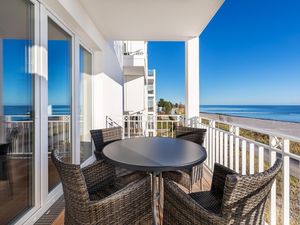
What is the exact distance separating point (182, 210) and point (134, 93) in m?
9.21

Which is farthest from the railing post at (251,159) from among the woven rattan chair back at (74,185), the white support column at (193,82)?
the white support column at (193,82)

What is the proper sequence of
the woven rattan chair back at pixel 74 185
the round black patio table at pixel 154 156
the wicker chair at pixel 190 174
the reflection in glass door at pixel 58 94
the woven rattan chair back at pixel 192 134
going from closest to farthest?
the woven rattan chair back at pixel 74 185 → the round black patio table at pixel 154 156 → the wicker chair at pixel 190 174 → the reflection in glass door at pixel 58 94 → the woven rattan chair back at pixel 192 134

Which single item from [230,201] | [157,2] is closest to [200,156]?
[230,201]

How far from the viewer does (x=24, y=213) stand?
72.9 inches

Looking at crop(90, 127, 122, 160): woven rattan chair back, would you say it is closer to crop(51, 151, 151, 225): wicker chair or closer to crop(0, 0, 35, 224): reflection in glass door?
crop(0, 0, 35, 224): reflection in glass door

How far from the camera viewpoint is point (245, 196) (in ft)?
3.11

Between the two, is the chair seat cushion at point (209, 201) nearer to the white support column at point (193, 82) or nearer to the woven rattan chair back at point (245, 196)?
the woven rattan chair back at point (245, 196)

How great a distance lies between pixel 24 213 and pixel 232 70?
2616 cm

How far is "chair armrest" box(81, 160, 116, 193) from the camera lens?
66.2 inches

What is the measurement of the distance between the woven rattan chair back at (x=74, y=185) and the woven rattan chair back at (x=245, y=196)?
0.76 metres

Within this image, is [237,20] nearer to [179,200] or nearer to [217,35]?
[217,35]

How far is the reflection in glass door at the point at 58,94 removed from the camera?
2.38m

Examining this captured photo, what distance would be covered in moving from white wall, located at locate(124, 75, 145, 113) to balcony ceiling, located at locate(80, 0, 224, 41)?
582cm

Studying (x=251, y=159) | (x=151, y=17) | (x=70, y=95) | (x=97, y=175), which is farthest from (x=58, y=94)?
(x=251, y=159)
